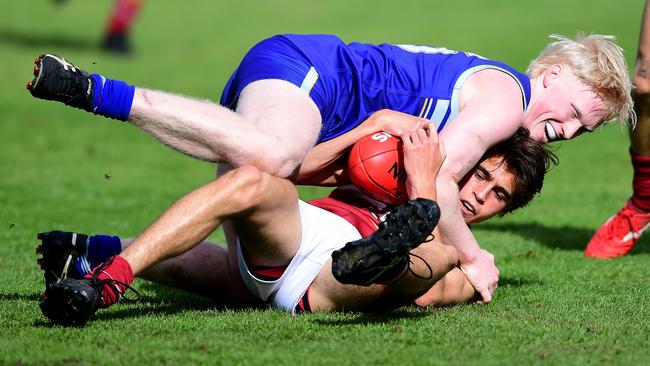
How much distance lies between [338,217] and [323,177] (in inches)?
21.1

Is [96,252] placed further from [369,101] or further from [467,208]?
[467,208]

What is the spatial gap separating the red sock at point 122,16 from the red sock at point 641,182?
17222 millimetres

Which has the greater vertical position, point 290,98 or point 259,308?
point 290,98

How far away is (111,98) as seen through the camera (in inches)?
201

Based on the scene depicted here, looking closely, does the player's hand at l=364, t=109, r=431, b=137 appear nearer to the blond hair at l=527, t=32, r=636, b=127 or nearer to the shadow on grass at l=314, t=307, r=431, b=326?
the shadow on grass at l=314, t=307, r=431, b=326

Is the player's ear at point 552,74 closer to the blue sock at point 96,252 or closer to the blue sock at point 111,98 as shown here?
the blue sock at point 111,98

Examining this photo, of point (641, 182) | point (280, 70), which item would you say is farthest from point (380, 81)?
point (641, 182)

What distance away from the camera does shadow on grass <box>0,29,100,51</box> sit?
23.2 meters

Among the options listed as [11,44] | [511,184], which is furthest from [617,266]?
[11,44]

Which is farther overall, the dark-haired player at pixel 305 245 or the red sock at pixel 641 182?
the red sock at pixel 641 182

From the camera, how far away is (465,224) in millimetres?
5441

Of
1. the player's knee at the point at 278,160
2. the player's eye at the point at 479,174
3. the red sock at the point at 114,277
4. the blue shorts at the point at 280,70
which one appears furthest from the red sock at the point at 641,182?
the red sock at the point at 114,277

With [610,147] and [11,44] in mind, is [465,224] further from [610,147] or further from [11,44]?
[11,44]

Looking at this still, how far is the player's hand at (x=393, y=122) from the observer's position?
5527 mm
